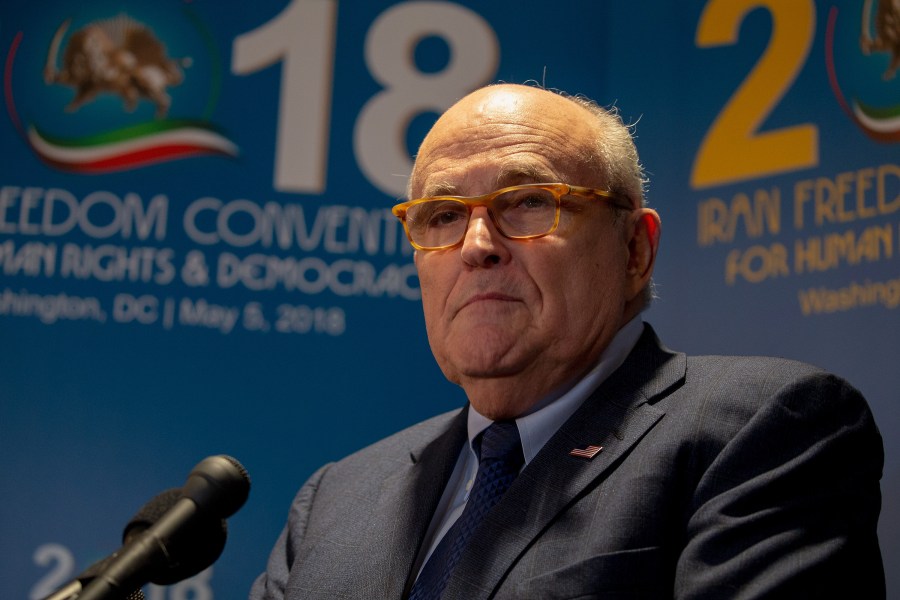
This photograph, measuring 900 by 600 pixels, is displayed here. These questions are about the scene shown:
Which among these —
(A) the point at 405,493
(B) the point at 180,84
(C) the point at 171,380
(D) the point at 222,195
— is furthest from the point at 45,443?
(A) the point at 405,493

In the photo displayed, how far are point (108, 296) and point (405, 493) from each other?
1.85 m

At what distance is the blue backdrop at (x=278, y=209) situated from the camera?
3.40m

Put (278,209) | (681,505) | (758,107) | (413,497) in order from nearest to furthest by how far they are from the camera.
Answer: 1. (681,505)
2. (413,497)
3. (758,107)
4. (278,209)

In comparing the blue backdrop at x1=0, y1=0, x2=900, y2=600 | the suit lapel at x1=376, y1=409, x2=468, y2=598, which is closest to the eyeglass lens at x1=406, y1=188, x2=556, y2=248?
the suit lapel at x1=376, y1=409, x2=468, y2=598

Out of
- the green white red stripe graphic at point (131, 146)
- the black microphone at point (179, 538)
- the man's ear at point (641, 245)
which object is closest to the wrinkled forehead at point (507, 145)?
the man's ear at point (641, 245)

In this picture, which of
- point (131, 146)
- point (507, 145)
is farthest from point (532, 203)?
point (131, 146)

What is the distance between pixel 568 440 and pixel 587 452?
0.21 ft

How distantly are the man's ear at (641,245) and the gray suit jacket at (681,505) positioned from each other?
0.22 metres

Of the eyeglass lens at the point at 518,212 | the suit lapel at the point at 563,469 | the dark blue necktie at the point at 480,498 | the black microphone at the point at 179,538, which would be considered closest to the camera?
the black microphone at the point at 179,538

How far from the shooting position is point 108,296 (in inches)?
144

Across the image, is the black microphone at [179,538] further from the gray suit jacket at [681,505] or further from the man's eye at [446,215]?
the man's eye at [446,215]

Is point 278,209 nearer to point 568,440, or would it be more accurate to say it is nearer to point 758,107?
point 758,107

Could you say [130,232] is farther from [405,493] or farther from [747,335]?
[747,335]

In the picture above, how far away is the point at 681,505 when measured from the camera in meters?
1.79
